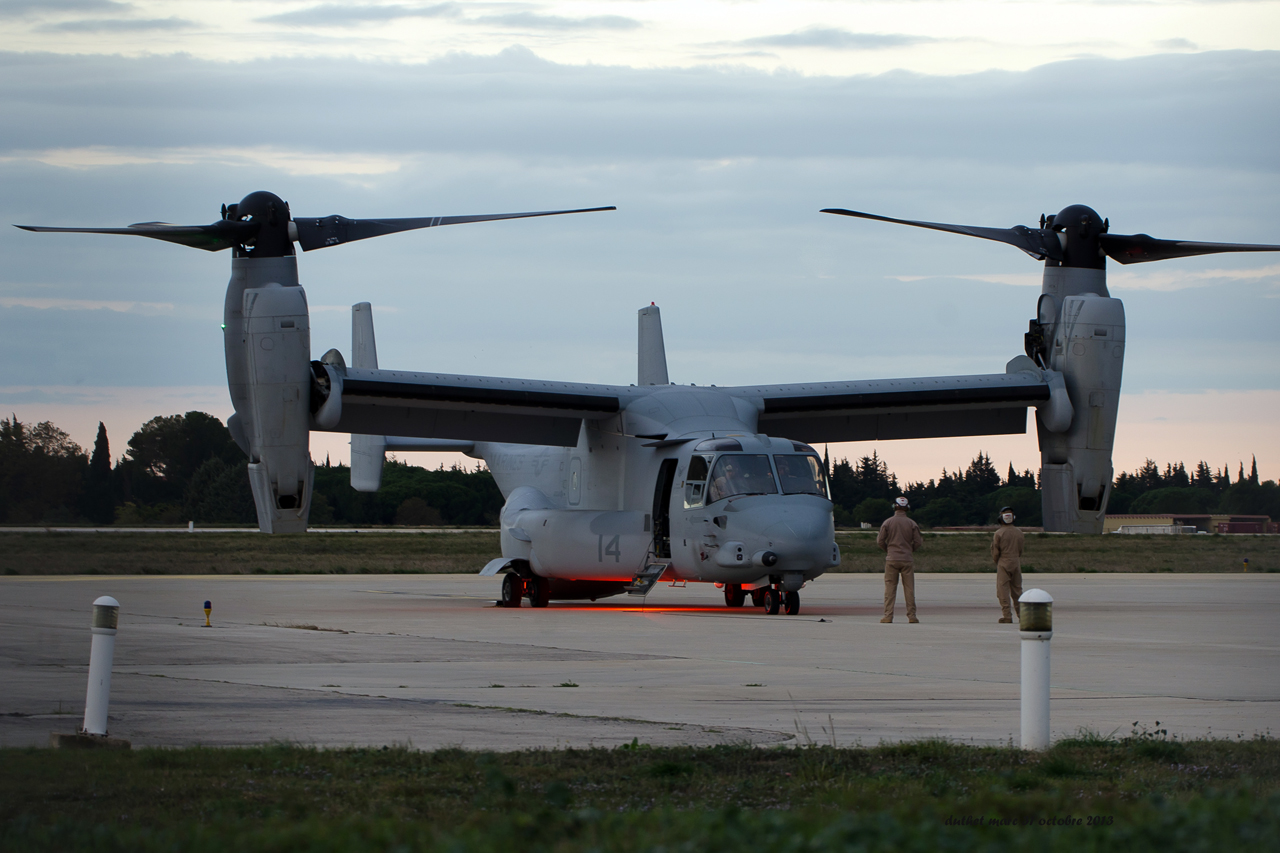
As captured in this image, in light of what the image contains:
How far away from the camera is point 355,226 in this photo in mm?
22000

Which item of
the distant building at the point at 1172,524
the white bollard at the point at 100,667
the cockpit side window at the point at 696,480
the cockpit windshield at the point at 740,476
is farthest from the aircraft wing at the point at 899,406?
the distant building at the point at 1172,524

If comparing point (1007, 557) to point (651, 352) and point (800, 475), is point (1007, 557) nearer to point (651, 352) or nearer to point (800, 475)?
point (800, 475)

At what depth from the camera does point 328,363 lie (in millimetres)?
20500

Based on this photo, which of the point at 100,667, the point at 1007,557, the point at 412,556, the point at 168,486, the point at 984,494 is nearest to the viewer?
the point at 100,667

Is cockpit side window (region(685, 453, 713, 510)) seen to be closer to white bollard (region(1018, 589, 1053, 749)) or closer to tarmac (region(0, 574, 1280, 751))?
tarmac (region(0, 574, 1280, 751))

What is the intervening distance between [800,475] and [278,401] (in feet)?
25.3

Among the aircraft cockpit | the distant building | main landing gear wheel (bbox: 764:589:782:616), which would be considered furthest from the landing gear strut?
the distant building

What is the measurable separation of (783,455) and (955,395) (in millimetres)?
4593

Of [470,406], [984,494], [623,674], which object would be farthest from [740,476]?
[984,494]

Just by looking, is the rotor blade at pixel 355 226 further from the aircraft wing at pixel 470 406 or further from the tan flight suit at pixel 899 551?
the tan flight suit at pixel 899 551

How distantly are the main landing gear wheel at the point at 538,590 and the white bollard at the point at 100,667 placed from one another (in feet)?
51.2

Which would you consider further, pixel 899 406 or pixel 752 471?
pixel 899 406

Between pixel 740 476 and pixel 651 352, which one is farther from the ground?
pixel 651 352

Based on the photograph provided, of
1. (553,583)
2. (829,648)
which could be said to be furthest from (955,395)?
(829,648)
